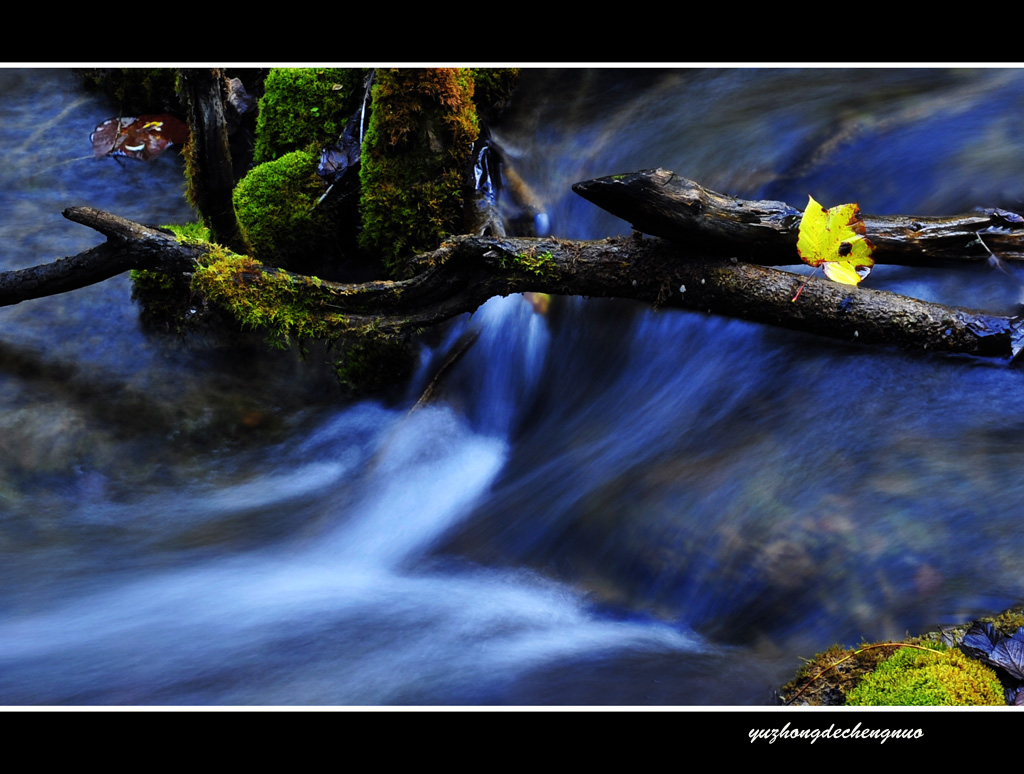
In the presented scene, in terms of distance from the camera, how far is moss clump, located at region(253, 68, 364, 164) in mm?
5949

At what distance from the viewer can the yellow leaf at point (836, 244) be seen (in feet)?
11.8

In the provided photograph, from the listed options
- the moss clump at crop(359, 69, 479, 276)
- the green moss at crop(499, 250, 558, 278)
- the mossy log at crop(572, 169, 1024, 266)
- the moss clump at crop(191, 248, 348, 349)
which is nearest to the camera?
the mossy log at crop(572, 169, 1024, 266)

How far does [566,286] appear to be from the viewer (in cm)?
415

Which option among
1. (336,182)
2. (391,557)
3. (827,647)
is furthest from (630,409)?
(336,182)

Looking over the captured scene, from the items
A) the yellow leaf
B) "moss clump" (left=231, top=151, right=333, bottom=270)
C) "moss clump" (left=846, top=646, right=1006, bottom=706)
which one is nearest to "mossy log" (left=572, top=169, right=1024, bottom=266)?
the yellow leaf

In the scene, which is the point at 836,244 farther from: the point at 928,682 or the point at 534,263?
the point at 928,682

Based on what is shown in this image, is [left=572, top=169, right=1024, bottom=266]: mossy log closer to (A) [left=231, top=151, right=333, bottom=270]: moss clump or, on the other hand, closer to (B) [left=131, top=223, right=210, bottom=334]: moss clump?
(A) [left=231, top=151, right=333, bottom=270]: moss clump

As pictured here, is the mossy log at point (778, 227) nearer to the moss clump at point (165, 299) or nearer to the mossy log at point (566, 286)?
→ the mossy log at point (566, 286)

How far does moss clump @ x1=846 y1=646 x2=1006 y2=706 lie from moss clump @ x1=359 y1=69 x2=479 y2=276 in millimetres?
3546

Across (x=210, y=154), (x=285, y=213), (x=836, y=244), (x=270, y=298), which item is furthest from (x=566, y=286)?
(x=210, y=154)

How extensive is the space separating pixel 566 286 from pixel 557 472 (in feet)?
2.95

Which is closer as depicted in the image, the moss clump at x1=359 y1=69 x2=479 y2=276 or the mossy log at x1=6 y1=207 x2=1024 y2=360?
the mossy log at x1=6 y1=207 x2=1024 y2=360

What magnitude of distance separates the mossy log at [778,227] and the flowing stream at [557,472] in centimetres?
13

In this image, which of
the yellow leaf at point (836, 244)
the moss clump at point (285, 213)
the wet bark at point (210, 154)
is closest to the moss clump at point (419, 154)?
the moss clump at point (285, 213)
